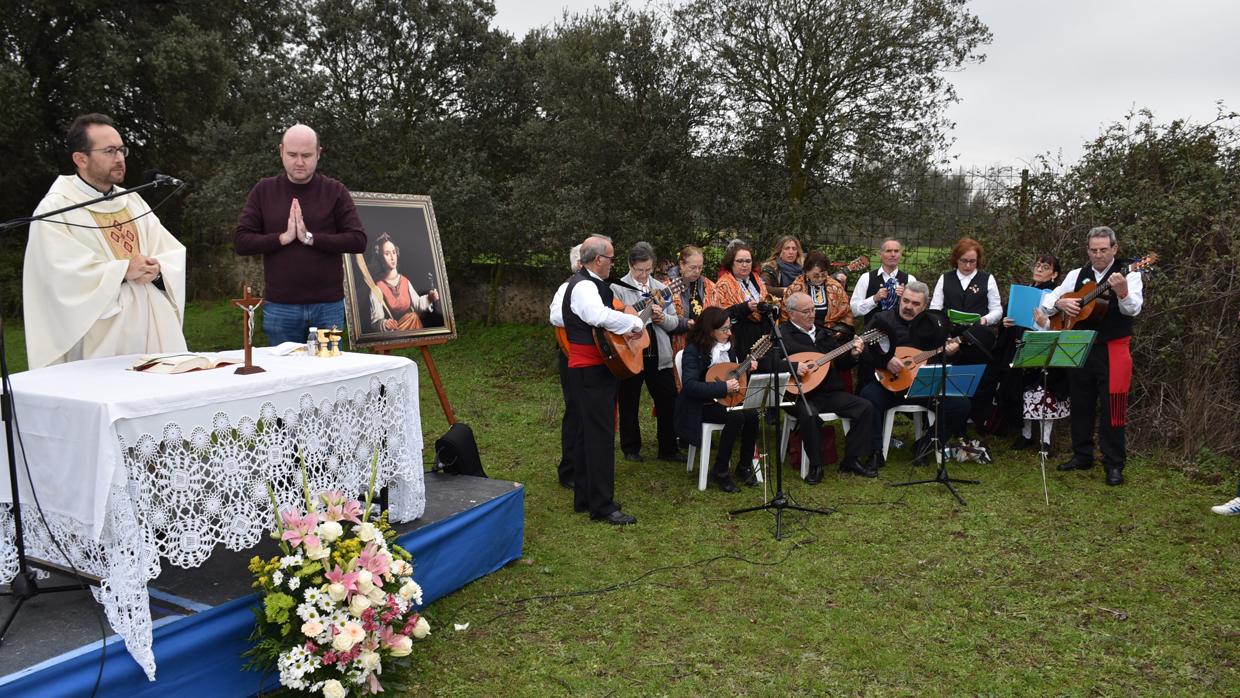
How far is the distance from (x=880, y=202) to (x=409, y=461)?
24.0ft

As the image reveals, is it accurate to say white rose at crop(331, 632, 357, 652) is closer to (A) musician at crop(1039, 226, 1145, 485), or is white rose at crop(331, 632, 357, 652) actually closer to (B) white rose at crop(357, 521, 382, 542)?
(B) white rose at crop(357, 521, 382, 542)

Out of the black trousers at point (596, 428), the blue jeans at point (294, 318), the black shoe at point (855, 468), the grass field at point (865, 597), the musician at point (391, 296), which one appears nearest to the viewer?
the grass field at point (865, 597)

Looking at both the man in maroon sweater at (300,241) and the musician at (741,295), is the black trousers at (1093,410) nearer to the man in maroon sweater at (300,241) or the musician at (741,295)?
the musician at (741,295)

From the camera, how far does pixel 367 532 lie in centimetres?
348

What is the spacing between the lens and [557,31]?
10891mm

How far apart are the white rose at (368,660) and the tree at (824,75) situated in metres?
7.61

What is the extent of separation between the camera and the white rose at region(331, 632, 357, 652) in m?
3.20

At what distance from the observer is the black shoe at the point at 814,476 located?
6.63 m

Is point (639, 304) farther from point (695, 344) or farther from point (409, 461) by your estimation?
point (409, 461)

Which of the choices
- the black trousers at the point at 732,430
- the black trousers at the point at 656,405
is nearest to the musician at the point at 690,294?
the black trousers at the point at 656,405

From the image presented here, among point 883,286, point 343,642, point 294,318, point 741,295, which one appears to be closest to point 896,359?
point 883,286

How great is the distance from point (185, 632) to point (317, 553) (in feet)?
1.73

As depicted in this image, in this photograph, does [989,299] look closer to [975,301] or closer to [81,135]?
[975,301]

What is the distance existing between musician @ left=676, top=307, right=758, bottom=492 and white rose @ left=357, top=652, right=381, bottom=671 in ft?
11.1
